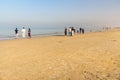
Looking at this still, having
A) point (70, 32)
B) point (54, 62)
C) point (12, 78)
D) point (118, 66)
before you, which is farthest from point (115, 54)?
point (70, 32)

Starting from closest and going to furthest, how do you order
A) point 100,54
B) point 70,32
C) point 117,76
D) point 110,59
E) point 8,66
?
point 117,76, point 8,66, point 110,59, point 100,54, point 70,32

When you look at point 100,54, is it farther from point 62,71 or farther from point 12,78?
point 12,78

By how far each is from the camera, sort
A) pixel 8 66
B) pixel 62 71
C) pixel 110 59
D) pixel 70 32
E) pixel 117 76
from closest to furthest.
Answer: pixel 117 76 → pixel 62 71 → pixel 8 66 → pixel 110 59 → pixel 70 32

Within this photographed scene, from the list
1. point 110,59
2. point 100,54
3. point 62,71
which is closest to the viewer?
point 62,71

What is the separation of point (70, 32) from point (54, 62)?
89.6ft

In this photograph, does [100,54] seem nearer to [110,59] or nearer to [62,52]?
[110,59]

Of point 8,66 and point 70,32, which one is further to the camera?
point 70,32

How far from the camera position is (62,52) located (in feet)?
74.9

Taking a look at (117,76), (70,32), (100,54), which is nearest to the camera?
(117,76)

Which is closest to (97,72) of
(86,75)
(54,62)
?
(86,75)

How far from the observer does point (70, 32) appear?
152 feet

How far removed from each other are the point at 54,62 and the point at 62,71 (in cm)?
218

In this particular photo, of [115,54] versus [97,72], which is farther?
[115,54]

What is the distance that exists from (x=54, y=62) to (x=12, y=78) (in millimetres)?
3748
